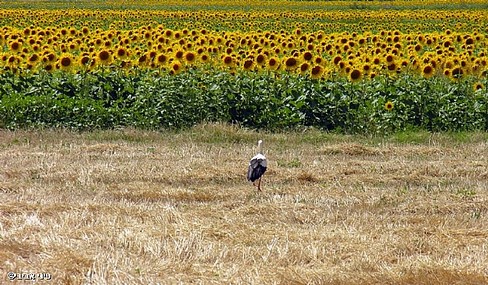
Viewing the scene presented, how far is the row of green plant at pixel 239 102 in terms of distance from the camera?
1321 centimetres

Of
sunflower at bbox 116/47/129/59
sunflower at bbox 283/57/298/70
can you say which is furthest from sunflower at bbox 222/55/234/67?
sunflower at bbox 116/47/129/59

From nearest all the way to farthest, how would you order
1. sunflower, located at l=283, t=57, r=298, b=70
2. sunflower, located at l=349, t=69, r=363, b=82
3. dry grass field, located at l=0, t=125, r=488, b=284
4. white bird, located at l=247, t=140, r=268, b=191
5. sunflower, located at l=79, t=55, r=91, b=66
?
dry grass field, located at l=0, t=125, r=488, b=284, white bird, located at l=247, t=140, r=268, b=191, sunflower, located at l=349, t=69, r=363, b=82, sunflower, located at l=283, t=57, r=298, b=70, sunflower, located at l=79, t=55, r=91, b=66

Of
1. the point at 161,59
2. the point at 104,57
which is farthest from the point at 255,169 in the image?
the point at 104,57

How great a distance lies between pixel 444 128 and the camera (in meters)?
13.4

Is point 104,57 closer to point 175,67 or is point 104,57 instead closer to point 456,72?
point 175,67

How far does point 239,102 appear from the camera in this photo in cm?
1358

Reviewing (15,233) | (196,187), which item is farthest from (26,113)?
(15,233)

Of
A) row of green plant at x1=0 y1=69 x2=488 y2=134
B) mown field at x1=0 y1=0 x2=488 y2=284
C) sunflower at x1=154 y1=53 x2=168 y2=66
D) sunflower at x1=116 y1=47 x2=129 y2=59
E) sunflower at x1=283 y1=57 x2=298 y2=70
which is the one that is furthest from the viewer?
sunflower at x1=116 y1=47 x2=129 y2=59

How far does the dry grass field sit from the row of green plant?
72cm

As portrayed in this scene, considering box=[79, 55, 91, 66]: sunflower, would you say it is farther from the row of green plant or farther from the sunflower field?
the row of green plant

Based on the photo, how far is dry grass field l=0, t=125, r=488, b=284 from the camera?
618 cm

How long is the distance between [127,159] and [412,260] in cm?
493

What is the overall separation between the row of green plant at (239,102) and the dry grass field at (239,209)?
72 cm

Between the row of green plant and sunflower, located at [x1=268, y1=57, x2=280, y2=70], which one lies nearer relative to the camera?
the row of green plant
